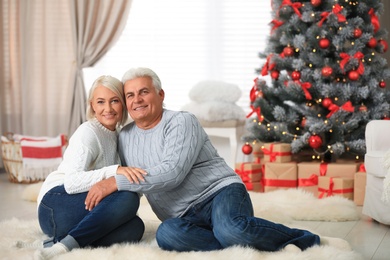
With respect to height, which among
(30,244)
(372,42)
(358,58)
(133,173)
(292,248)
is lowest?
(30,244)

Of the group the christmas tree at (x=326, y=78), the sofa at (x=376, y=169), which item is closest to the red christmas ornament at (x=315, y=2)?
the christmas tree at (x=326, y=78)

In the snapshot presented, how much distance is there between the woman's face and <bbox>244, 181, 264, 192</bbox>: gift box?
195cm

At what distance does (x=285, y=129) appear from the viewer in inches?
175

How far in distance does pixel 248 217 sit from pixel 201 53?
349 centimetres

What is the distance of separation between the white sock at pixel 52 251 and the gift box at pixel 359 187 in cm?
213

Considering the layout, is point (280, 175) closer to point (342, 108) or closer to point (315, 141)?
point (315, 141)

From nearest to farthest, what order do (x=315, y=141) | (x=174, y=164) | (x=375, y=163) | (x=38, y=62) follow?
(x=174, y=164), (x=375, y=163), (x=315, y=141), (x=38, y=62)

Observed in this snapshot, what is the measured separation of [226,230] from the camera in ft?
7.96

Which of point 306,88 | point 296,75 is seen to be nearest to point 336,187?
point 306,88

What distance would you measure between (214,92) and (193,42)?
0.78 meters

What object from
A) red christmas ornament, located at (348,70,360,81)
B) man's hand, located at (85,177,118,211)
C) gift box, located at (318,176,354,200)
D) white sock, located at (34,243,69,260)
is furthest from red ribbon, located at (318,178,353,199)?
white sock, located at (34,243,69,260)

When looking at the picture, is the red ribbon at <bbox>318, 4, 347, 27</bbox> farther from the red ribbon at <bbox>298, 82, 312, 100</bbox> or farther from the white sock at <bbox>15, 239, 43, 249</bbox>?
the white sock at <bbox>15, 239, 43, 249</bbox>

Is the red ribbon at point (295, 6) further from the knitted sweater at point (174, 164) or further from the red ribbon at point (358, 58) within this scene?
the knitted sweater at point (174, 164)

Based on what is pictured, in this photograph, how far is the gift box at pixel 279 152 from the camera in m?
4.36
